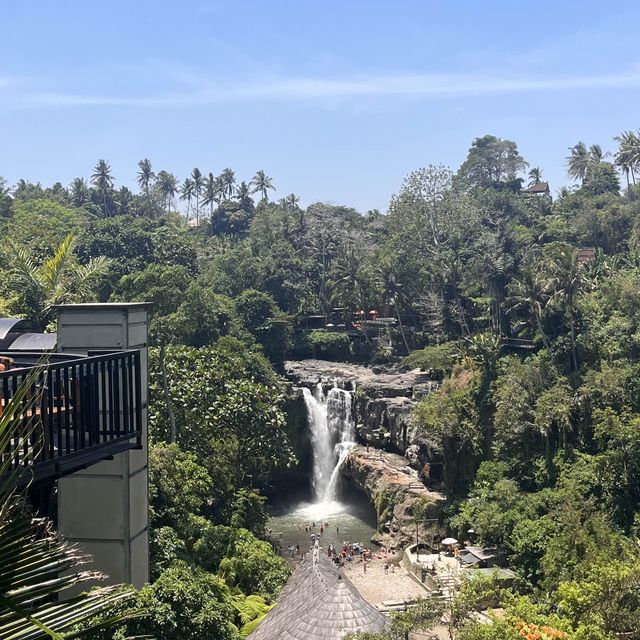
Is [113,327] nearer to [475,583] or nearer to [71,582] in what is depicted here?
[71,582]

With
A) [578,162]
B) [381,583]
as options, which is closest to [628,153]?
[578,162]

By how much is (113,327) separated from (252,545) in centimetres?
1565

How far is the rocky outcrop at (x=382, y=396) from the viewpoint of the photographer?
4094 centimetres

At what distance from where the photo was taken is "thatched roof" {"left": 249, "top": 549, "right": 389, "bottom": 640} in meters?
16.1

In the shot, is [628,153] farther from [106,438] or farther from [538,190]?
[106,438]

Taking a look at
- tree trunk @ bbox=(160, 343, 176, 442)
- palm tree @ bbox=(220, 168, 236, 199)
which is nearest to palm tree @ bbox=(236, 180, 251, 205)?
palm tree @ bbox=(220, 168, 236, 199)

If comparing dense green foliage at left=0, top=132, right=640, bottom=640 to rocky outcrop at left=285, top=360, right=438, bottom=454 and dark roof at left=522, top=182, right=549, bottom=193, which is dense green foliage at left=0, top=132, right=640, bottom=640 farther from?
dark roof at left=522, top=182, right=549, bottom=193

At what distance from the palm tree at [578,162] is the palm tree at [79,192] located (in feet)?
198

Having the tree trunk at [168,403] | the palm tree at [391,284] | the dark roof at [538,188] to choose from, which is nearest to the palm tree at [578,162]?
the dark roof at [538,188]

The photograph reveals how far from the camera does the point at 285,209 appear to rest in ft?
301

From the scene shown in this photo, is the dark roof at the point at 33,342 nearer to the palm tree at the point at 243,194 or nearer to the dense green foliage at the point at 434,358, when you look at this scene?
the dense green foliage at the point at 434,358

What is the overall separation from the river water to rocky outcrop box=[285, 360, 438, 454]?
2.61 feet

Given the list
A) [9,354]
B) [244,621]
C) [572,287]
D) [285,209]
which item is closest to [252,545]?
[244,621]

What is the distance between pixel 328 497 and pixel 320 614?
25.6m
